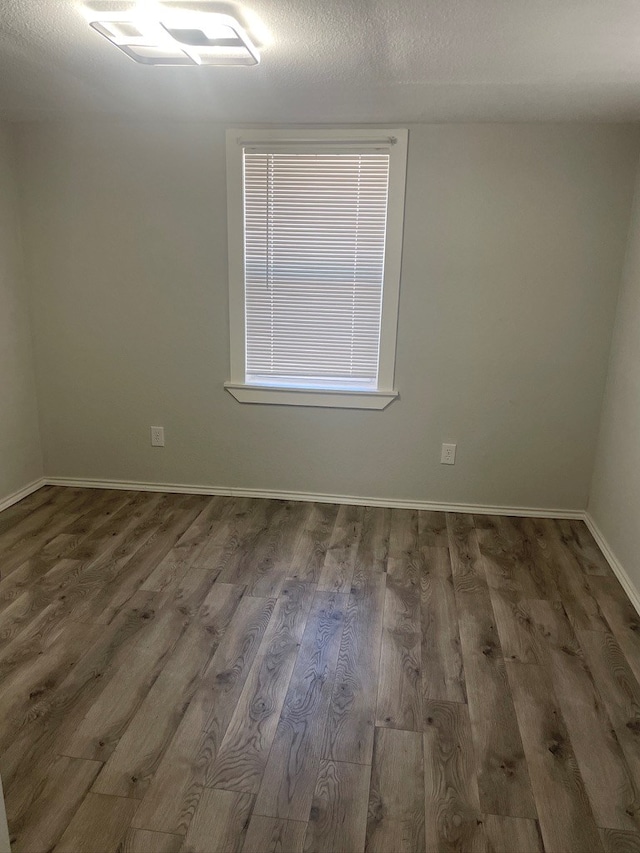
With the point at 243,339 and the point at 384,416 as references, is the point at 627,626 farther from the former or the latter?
the point at 243,339

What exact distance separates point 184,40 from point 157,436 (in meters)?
2.27

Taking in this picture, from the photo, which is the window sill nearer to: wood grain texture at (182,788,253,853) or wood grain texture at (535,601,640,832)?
wood grain texture at (535,601,640,832)

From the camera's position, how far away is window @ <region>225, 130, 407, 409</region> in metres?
3.13

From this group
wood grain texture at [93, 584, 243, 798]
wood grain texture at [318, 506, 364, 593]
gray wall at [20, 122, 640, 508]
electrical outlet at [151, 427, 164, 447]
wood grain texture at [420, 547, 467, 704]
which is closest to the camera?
wood grain texture at [93, 584, 243, 798]

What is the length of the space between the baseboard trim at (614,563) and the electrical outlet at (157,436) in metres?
2.63

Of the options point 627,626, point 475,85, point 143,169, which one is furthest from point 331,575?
point 143,169

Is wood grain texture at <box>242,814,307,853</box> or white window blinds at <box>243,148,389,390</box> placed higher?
white window blinds at <box>243,148,389,390</box>

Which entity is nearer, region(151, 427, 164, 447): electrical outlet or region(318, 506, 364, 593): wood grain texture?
region(318, 506, 364, 593): wood grain texture

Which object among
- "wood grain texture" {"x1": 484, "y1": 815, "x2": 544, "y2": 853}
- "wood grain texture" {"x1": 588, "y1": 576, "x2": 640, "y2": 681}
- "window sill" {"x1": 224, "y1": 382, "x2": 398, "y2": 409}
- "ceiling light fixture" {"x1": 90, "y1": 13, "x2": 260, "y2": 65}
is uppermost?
"ceiling light fixture" {"x1": 90, "y1": 13, "x2": 260, "y2": 65}

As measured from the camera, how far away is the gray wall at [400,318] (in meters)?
3.08

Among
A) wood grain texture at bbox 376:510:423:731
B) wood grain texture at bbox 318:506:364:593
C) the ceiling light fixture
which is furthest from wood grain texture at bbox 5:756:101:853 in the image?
the ceiling light fixture

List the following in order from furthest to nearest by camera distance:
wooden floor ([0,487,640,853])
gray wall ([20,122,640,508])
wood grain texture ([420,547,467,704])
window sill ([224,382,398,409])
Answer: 1. window sill ([224,382,398,409])
2. gray wall ([20,122,640,508])
3. wood grain texture ([420,547,467,704])
4. wooden floor ([0,487,640,853])

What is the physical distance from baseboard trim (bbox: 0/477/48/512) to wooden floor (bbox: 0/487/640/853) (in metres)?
0.20

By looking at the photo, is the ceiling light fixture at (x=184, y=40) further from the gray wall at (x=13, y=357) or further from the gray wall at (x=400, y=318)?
the gray wall at (x=13, y=357)
